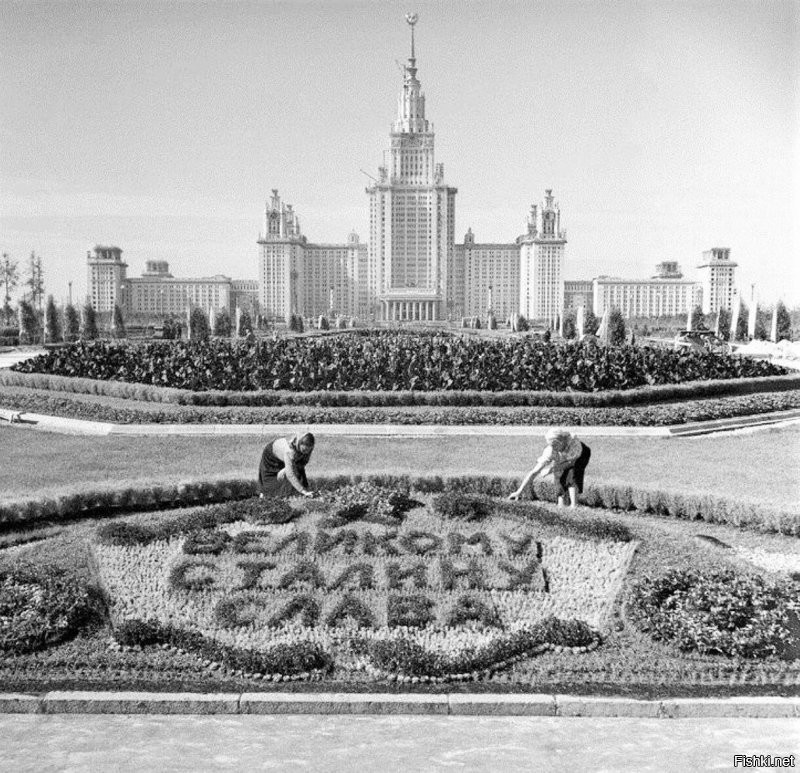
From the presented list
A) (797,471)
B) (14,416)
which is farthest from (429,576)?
(14,416)

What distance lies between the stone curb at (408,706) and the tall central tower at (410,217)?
100 metres

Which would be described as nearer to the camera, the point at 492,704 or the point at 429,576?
the point at 492,704

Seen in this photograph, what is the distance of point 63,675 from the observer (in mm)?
5336

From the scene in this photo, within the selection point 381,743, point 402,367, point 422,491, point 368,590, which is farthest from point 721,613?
point 402,367

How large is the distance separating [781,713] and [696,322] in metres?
48.7

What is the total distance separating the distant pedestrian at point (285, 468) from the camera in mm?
8133

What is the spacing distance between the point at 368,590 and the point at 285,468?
225cm

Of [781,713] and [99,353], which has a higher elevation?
[99,353]

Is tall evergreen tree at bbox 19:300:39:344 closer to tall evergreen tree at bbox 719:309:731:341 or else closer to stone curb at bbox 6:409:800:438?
stone curb at bbox 6:409:800:438

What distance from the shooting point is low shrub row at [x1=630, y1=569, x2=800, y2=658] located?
222 inches

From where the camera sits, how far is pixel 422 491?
860 cm

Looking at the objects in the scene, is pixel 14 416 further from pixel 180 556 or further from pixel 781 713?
pixel 781 713

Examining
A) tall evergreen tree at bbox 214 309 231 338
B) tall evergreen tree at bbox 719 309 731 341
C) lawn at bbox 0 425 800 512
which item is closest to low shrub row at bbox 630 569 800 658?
lawn at bbox 0 425 800 512

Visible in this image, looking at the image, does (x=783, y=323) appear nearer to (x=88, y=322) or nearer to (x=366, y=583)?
(x=88, y=322)
